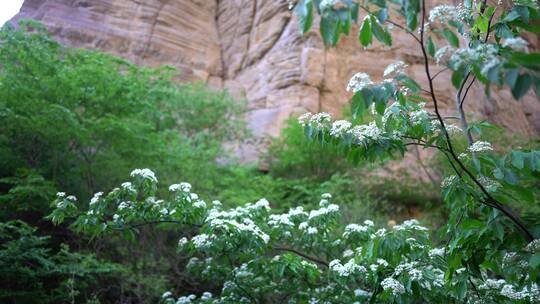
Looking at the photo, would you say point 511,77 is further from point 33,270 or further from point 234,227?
point 33,270

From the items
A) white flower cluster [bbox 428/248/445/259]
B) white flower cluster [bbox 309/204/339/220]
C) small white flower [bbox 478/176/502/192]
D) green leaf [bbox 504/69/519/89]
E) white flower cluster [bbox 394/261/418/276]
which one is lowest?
white flower cluster [bbox 309/204/339/220]

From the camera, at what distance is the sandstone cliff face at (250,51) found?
59.4 feet

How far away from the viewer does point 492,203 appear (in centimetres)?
307

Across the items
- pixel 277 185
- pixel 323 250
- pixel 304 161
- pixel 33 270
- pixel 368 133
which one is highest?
pixel 368 133

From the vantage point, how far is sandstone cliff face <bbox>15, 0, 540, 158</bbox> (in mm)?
18094

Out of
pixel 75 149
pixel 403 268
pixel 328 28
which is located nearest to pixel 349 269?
pixel 403 268

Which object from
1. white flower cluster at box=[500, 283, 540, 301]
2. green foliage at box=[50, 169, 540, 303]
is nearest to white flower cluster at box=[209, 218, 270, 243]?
green foliage at box=[50, 169, 540, 303]

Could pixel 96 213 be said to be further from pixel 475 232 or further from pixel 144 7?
pixel 144 7

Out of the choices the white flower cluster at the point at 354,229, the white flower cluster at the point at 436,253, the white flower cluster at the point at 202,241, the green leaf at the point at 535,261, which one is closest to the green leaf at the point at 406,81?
the green leaf at the point at 535,261

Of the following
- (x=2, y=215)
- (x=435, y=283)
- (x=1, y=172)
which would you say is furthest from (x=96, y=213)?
(x=1, y=172)

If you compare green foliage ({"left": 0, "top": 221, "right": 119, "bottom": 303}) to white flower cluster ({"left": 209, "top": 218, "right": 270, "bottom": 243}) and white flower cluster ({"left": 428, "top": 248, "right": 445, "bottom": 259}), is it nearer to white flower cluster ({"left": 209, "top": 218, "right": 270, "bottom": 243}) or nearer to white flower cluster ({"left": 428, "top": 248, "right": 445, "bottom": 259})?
white flower cluster ({"left": 209, "top": 218, "right": 270, "bottom": 243})

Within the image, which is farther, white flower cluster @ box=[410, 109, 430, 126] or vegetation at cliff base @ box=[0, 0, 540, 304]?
white flower cluster @ box=[410, 109, 430, 126]

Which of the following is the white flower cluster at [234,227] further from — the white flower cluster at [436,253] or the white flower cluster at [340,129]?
the white flower cluster at [340,129]

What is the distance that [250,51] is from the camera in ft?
68.7
